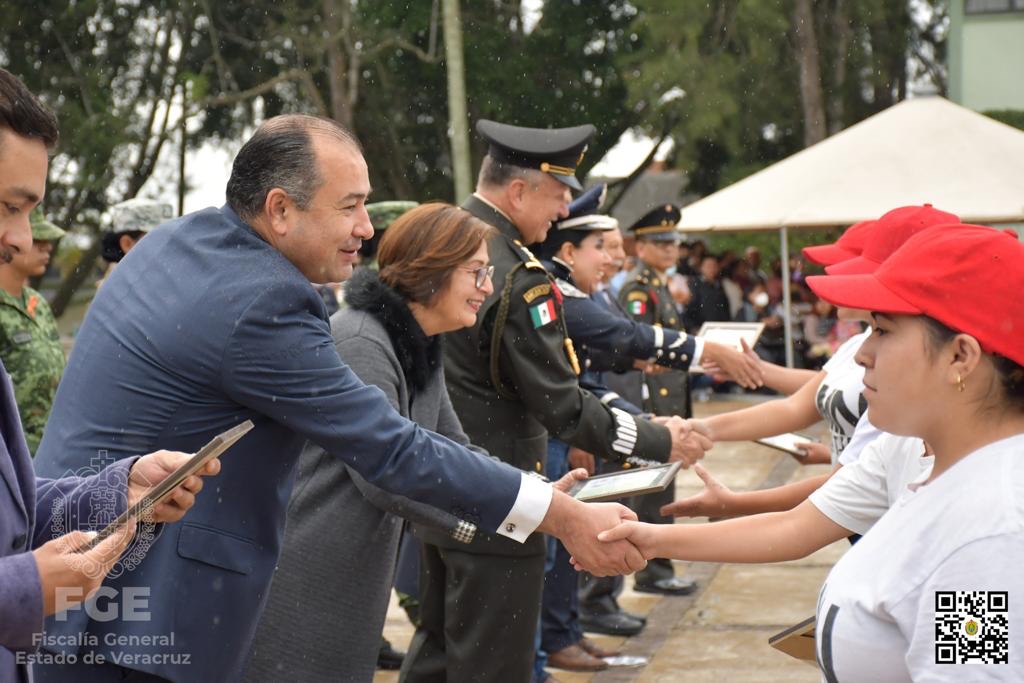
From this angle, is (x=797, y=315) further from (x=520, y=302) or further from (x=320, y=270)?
(x=320, y=270)

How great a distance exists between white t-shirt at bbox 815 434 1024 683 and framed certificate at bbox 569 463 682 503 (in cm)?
123

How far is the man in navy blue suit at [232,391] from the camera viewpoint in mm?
2791

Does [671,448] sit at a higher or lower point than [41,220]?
lower

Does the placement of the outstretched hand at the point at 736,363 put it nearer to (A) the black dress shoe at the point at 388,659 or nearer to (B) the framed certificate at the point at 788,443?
(B) the framed certificate at the point at 788,443

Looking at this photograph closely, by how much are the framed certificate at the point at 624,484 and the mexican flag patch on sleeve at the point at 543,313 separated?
709mm

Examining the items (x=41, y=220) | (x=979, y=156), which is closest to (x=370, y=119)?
(x=979, y=156)

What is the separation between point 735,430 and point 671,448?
26cm

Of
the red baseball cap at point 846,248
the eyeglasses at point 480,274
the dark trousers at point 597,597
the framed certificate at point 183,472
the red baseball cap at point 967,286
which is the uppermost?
the red baseball cap at point 967,286

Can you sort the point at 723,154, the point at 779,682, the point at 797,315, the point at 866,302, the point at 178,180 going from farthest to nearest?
the point at 723,154, the point at 178,180, the point at 797,315, the point at 779,682, the point at 866,302

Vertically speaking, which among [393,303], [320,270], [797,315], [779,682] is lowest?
[797,315]

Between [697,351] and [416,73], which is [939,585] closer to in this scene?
[697,351]

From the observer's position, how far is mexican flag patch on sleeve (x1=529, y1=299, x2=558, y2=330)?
4414 mm

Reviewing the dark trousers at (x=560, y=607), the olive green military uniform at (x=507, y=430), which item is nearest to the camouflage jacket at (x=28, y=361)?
the olive green military uniform at (x=507, y=430)

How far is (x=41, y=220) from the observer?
593cm
